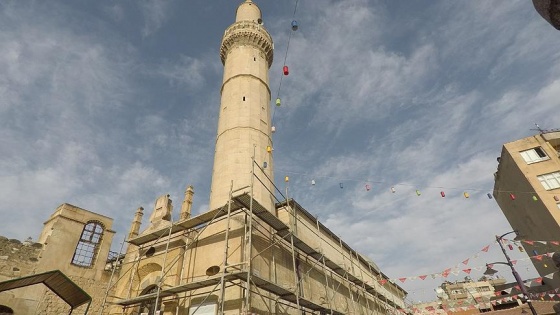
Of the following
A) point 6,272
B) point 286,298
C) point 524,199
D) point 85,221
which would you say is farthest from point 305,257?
point 524,199

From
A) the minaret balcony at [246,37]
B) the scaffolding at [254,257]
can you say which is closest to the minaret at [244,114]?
the minaret balcony at [246,37]

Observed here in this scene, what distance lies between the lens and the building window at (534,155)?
79.6 feet

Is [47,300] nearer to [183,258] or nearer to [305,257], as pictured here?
[183,258]

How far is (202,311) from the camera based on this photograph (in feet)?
38.8

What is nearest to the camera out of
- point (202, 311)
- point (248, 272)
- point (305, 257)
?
point (248, 272)

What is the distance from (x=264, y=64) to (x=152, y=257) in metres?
14.3

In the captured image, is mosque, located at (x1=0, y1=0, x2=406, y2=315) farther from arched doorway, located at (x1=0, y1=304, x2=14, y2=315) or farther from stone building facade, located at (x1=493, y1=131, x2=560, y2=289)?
stone building facade, located at (x1=493, y1=131, x2=560, y2=289)

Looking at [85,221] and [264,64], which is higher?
[264,64]

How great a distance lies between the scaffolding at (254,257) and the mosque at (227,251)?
6 cm

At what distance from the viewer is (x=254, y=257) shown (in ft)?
39.7

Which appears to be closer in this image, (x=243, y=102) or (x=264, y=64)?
(x=243, y=102)

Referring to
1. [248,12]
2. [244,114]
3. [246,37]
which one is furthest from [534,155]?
[248,12]

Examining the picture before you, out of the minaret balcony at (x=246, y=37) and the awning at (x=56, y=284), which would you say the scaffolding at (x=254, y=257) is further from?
the minaret balcony at (x=246, y=37)

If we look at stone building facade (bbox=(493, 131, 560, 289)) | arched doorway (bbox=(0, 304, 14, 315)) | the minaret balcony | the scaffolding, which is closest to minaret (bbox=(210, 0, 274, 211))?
the minaret balcony
